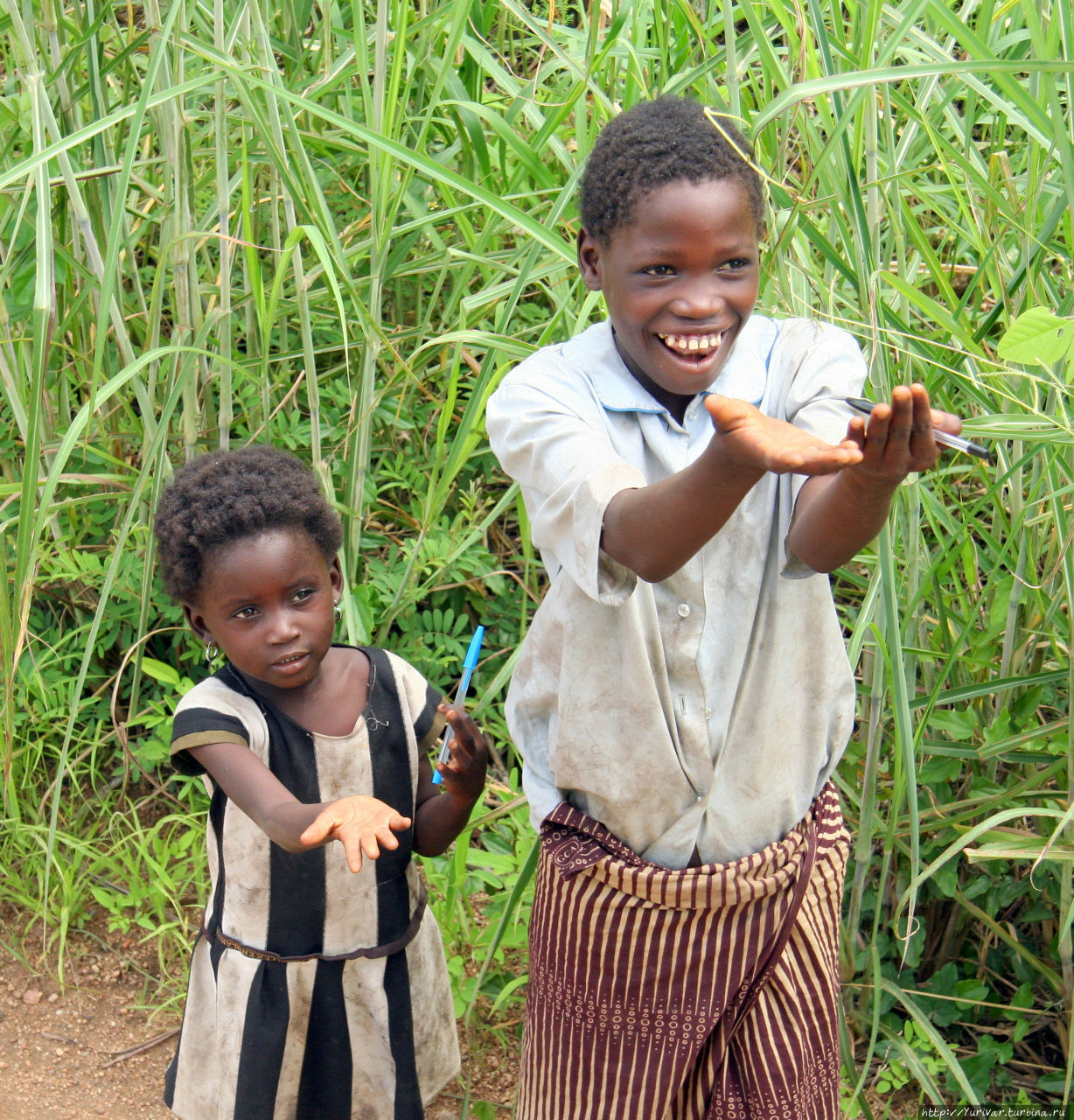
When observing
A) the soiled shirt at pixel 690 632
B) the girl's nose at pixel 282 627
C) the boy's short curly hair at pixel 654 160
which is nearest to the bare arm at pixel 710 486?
the soiled shirt at pixel 690 632

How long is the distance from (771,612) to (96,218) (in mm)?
1575

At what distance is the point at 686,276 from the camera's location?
122 centimetres

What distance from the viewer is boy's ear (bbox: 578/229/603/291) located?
1308 millimetres

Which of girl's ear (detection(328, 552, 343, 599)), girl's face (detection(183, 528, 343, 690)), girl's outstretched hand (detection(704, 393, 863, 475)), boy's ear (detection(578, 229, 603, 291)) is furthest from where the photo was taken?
girl's ear (detection(328, 552, 343, 599))

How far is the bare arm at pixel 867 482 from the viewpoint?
0.98 m

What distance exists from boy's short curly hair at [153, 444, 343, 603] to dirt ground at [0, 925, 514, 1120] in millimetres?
1002

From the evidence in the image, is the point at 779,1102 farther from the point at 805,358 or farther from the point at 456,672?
the point at 456,672

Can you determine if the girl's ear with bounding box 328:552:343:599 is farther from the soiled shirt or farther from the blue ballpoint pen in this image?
the soiled shirt

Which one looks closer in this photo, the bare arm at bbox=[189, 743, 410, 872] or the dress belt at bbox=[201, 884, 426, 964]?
the bare arm at bbox=[189, 743, 410, 872]

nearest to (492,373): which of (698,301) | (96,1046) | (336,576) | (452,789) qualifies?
(336,576)

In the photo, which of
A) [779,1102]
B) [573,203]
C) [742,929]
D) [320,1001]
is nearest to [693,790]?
[742,929]

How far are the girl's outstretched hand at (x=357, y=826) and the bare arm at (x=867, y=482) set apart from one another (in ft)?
1.58

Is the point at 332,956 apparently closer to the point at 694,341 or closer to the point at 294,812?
the point at 294,812

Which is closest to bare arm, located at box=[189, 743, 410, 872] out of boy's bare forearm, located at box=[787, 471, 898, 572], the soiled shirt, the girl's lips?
the girl's lips
